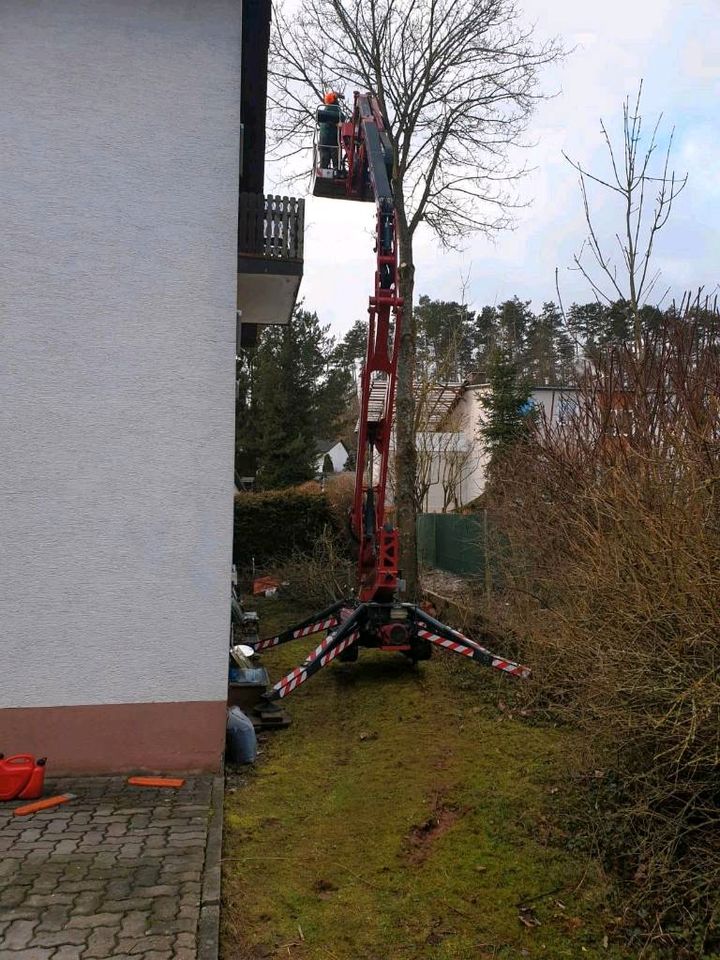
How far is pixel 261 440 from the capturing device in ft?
97.7

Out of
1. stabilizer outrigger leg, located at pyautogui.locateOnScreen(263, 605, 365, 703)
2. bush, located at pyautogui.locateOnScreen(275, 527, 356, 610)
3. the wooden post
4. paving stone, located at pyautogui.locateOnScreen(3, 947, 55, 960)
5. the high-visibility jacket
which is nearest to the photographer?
paving stone, located at pyautogui.locateOnScreen(3, 947, 55, 960)

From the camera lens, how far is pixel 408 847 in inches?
222

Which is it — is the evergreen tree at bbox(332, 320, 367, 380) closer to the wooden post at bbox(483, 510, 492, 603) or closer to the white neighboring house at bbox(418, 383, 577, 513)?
the white neighboring house at bbox(418, 383, 577, 513)

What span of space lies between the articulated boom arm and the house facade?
248cm

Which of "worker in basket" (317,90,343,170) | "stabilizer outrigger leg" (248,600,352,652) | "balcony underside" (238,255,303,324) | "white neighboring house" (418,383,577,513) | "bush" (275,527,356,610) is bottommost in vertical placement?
"bush" (275,527,356,610)

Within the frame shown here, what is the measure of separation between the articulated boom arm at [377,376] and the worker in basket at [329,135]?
0.56 m

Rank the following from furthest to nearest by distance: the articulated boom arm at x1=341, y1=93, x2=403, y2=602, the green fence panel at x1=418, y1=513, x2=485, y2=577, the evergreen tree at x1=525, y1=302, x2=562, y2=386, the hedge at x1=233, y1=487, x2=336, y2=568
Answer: the evergreen tree at x1=525, y1=302, x2=562, y2=386
the hedge at x1=233, y1=487, x2=336, y2=568
the green fence panel at x1=418, y1=513, x2=485, y2=577
the articulated boom arm at x1=341, y1=93, x2=403, y2=602

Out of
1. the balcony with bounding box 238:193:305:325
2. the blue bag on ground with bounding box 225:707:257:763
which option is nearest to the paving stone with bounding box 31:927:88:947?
the blue bag on ground with bounding box 225:707:257:763

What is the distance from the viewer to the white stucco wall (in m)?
6.79

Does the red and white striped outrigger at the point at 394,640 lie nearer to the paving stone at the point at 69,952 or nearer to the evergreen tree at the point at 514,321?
the paving stone at the point at 69,952

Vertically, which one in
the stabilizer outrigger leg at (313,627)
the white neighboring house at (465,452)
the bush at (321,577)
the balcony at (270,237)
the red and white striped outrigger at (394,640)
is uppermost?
the balcony at (270,237)

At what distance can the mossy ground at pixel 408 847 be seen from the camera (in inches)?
175

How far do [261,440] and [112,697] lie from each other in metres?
23.3

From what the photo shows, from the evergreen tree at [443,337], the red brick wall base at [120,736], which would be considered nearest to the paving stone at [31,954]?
the red brick wall base at [120,736]
